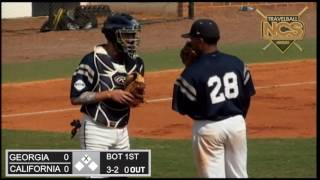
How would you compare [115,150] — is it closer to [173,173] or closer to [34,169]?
[34,169]

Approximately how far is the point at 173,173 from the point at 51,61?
1597 centimetres

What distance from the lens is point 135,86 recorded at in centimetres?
739

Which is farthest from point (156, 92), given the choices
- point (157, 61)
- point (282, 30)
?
point (282, 30)

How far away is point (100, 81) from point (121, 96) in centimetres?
26

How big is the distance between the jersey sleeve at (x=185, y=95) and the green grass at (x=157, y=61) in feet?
49.1

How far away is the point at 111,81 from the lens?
24.3ft

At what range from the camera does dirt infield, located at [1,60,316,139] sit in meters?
15.5

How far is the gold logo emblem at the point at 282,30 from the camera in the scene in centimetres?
3016

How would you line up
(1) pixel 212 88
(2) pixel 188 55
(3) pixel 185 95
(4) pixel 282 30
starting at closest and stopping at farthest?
(1) pixel 212 88 → (3) pixel 185 95 → (2) pixel 188 55 → (4) pixel 282 30

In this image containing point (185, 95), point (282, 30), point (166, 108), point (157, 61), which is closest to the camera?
point (185, 95)

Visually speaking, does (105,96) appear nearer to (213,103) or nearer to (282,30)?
(213,103)

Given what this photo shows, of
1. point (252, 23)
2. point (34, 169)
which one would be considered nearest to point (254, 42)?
point (252, 23)

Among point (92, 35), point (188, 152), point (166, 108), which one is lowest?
point (92, 35)

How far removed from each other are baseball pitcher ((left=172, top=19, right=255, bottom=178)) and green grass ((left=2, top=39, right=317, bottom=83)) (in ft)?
49.5
